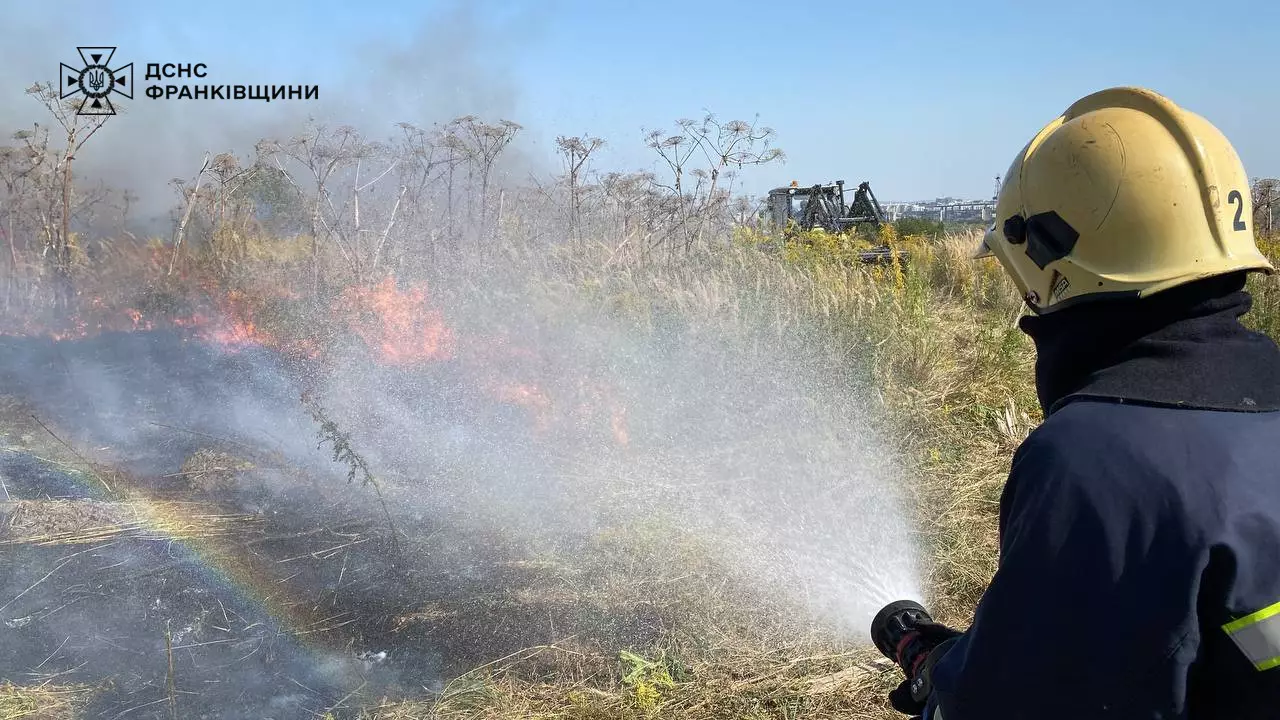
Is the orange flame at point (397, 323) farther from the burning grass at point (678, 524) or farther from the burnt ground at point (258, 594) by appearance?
the burnt ground at point (258, 594)

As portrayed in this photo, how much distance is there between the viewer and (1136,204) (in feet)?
4.18

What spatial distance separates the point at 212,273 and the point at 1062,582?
30.6 ft

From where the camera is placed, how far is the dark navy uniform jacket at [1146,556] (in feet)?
3.34

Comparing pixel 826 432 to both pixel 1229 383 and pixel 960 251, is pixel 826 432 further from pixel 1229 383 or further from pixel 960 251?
pixel 960 251

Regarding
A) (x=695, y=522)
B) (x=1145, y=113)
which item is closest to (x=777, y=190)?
(x=695, y=522)

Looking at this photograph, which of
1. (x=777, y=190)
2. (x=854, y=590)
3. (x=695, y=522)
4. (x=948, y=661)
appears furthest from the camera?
(x=777, y=190)

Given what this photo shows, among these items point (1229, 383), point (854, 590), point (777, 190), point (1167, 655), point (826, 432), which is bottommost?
point (854, 590)

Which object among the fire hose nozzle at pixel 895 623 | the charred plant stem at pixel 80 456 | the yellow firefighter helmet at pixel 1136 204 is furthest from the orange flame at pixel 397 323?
the yellow firefighter helmet at pixel 1136 204

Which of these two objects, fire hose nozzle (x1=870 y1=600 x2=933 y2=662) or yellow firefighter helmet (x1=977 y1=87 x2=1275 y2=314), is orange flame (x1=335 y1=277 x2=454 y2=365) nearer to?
fire hose nozzle (x1=870 y1=600 x2=933 y2=662)

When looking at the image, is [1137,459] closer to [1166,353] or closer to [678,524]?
[1166,353]

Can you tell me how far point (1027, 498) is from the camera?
114 cm

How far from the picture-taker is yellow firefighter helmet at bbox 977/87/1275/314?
125 cm

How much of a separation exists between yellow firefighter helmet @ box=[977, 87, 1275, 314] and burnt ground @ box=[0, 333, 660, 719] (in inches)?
102

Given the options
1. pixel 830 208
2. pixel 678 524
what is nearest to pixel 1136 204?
pixel 678 524
